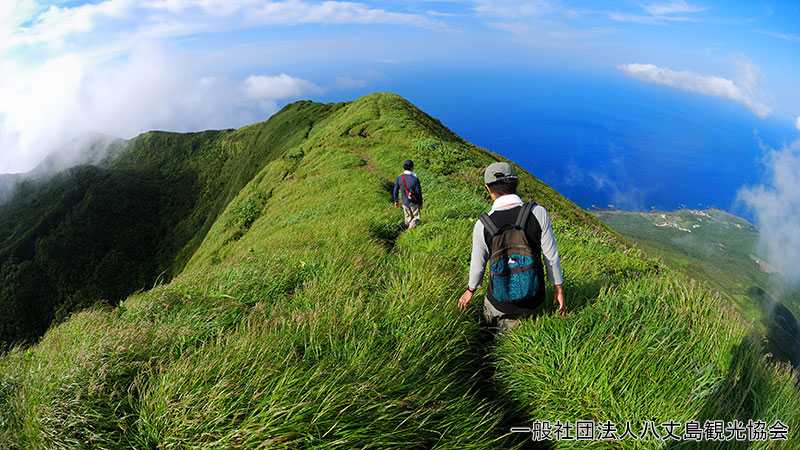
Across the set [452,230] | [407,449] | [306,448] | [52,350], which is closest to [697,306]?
[407,449]

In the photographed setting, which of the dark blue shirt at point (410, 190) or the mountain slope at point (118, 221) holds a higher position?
the dark blue shirt at point (410, 190)

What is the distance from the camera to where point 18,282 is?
120 meters

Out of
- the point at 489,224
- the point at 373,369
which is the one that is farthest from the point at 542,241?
the point at 373,369

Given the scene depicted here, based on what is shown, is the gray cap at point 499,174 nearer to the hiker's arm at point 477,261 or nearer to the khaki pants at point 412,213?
the hiker's arm at point 477,261

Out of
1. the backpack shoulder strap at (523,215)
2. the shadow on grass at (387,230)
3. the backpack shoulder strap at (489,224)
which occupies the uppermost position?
the backpack shoulder strap at (523,215)

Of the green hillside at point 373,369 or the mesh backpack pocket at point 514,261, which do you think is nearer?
the green hillside at point 373,369

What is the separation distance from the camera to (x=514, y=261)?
4.28 metres

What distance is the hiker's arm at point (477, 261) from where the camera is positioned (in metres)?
4.48

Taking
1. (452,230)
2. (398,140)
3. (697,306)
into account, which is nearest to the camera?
(697,306)

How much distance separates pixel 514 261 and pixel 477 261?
0.46 metres

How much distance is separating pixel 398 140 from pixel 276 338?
3074 centimetres

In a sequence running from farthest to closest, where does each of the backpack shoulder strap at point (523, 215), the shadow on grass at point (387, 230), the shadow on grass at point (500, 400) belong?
1. the shadow on grass at point (387, 230)
2. the backpack shoulder strap at point (523, 215)
3. the shadow on grass at point (500, 400)

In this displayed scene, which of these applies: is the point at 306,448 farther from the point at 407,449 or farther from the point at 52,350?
the point at 52,350

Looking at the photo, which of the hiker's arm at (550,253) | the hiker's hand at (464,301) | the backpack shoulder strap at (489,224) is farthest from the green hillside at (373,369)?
the backpack shoulder strap at (489,224)
